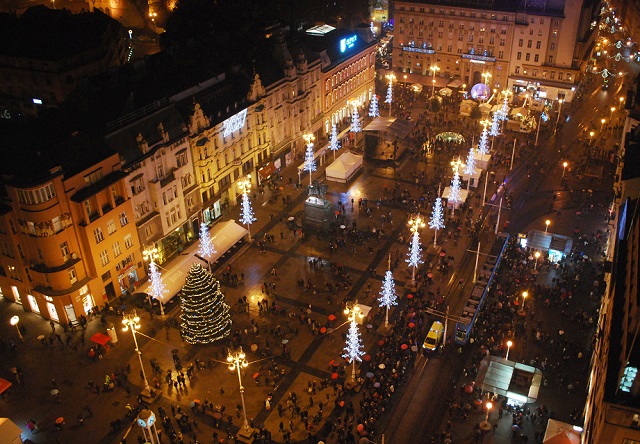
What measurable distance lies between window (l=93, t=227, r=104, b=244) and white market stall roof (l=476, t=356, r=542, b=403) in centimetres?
3642

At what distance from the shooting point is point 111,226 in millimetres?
57656

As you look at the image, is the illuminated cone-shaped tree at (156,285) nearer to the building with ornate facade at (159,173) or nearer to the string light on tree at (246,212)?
the building with ornate facade at (159,173)

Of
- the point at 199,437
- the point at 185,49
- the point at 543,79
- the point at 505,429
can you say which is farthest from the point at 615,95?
the point at 199,437

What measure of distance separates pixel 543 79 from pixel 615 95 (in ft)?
44.9

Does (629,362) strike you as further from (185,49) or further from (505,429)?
(185,49)

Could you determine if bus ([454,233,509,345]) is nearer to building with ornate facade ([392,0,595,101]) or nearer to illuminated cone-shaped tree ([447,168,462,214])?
illuminated cone-shaped tree ([447,168,462,214])

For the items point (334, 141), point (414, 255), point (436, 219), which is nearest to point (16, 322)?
point (414, 255)

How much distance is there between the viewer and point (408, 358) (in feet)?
171

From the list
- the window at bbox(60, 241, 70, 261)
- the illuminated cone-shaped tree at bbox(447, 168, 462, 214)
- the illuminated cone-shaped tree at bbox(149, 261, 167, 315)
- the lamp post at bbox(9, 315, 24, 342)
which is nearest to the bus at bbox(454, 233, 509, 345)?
the illuminated cone-shaped tree at bbox(447, 168, 462, 214)

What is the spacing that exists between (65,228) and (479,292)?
39.1 metres

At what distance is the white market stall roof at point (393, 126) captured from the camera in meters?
86.6

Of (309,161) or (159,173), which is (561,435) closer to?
(159,173)

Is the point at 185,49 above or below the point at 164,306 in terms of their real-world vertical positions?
above

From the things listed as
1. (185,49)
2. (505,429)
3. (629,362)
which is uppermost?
(185,49)
